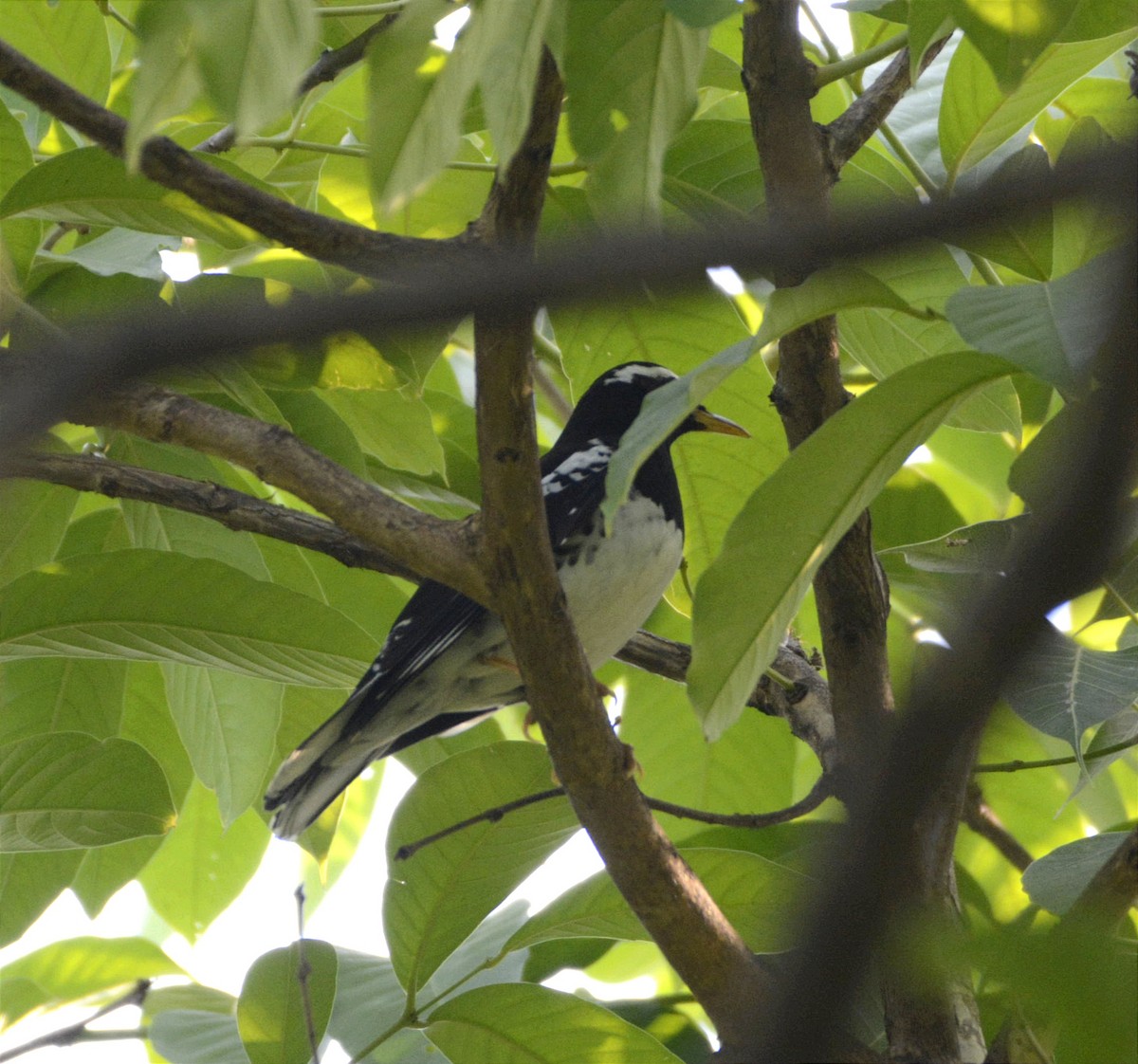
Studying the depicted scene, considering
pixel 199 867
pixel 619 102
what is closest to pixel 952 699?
pixel 619 102

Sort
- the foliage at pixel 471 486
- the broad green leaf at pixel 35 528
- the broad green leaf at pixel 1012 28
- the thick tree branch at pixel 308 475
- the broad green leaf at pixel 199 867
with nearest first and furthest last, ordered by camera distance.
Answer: the foliage at pixel 471 486 → the broad green leaf at pixel 1012 28 → the thick tree branch at pixel 308 475 → the broad green leaf at pixel 35 528 → the broad green leaf at pixel 199 867

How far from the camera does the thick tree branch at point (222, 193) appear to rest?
1.78 meters

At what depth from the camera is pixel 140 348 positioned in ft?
1.93

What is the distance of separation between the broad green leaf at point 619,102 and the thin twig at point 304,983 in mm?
1409

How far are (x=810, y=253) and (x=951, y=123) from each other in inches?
71.7

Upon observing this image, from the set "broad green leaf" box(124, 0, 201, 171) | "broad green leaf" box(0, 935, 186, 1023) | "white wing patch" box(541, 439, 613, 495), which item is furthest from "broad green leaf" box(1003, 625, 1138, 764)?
"broad green leaf" box(0, 935, 186, 1023)

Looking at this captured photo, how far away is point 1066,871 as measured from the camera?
2061 mm

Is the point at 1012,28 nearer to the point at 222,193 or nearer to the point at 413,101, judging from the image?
the point at 413,101

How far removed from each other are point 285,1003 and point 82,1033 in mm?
520

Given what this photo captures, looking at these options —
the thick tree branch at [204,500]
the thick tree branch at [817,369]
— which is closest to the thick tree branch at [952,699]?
the thick tree branch at [817,369]

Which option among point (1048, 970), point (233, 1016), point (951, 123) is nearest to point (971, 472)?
point (951, 123)

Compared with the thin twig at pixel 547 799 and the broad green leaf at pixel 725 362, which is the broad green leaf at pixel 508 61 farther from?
the thin twig at pixel 547 799

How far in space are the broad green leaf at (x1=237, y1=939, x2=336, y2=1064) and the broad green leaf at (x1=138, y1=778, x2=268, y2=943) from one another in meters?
1.03

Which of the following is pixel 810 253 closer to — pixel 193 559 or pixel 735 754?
pixel 193 559
